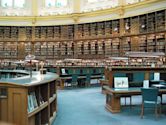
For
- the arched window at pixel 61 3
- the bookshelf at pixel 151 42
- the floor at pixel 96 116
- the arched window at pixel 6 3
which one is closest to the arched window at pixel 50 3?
the arched window at pixel 61 3

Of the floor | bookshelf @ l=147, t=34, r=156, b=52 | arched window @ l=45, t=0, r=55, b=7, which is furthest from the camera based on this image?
arched window @ l=45, t=0, r=55, b=7

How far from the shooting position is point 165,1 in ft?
36.8

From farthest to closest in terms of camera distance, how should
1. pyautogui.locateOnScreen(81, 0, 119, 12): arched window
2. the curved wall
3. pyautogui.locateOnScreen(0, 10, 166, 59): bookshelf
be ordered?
pyautogui.locateOnScreen(81, 0, 119, 12): arched window
the curved wall
pyautogui.locateOnScreen(0, 10, 166, 59): bookshelf

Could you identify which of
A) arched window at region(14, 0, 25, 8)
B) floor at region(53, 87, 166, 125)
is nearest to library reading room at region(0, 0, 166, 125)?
floor at region(53, 87, 166, 125)

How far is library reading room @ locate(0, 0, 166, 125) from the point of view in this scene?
13.6 feet

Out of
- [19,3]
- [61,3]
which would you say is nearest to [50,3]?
[61,3]

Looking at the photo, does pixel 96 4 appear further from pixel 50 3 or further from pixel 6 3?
pixel 6 3

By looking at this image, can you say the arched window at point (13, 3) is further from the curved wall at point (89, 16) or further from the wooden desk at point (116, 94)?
the wooden desk at point (116, 94)

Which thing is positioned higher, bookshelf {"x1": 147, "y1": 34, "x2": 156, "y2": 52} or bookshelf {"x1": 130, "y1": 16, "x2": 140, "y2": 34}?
bookshelf {"x1": 130, "y1": 16, "x2": 140, "y2": 34}

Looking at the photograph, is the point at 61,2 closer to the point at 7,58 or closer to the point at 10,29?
the point at 10,29

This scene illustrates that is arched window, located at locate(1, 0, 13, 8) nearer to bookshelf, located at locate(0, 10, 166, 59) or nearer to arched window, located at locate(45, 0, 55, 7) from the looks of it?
bookshelf, located at locate(0, 10, 166, 59)

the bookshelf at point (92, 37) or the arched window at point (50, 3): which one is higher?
the arched window at point (50, 3)

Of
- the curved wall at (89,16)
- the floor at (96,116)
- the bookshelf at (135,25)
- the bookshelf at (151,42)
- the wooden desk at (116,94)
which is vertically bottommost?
the floor at (96,116)

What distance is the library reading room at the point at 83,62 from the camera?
13.6 ft
